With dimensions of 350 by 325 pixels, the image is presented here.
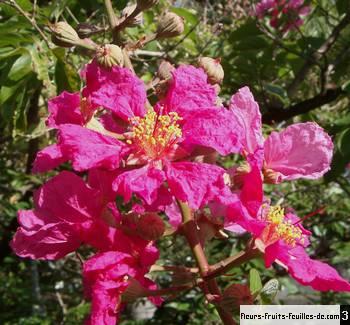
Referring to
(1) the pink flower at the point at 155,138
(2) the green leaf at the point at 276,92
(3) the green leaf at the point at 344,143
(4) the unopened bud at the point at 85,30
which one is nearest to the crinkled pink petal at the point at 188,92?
(1) the pink flower at the point at 155,138

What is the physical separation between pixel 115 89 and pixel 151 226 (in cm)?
24

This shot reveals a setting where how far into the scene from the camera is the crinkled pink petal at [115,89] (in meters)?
0.99

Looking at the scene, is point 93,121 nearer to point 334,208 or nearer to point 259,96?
point 259,96

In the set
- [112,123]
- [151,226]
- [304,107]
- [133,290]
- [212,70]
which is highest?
[212,70]

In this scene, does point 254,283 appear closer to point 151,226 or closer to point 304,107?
point 151,226

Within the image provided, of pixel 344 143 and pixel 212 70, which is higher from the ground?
pixel 212 70

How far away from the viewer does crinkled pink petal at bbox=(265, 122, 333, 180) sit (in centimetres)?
109

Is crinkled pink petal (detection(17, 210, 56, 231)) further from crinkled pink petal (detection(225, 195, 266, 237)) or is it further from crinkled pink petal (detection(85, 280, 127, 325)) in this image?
crinkled pink petal (detection(225, 195, 266, 237))

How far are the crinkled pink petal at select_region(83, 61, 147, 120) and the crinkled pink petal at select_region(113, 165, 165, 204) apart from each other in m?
0.12

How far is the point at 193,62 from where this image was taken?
211 centimetres

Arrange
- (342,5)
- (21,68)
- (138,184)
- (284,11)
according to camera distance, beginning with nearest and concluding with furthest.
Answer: (138,184) < (21,68) < (342,5) < (284,11)

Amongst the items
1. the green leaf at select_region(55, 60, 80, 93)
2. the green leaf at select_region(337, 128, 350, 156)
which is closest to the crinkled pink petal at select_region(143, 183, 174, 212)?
the green leaf at select_region(55, 60, 80, 93)

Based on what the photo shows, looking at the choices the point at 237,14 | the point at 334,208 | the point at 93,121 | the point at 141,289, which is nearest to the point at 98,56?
the point at 93,121

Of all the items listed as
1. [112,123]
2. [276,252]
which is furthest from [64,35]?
[276,252]
